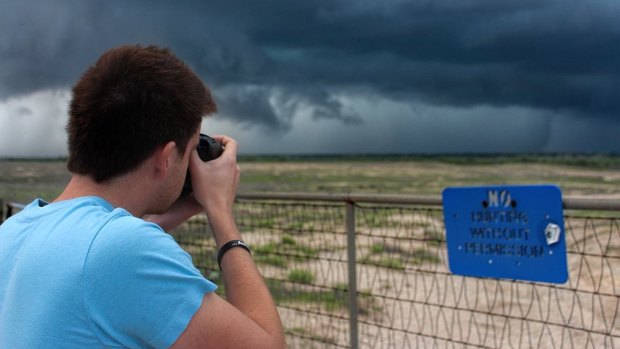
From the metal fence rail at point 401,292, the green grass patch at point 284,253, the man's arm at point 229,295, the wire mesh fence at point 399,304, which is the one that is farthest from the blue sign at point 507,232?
the man's arm at point 229,295

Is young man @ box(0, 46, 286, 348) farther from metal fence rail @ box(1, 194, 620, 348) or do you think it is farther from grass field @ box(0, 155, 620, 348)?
metal fence rail @ box(1, 194, 620, 348)

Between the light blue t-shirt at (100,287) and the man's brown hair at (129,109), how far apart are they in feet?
0.49

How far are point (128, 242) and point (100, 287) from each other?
0.34 ft

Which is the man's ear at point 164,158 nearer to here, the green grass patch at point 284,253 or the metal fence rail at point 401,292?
the metal fence rail at point 401,292

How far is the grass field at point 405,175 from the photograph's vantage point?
5566 centimetres

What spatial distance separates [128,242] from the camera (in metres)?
1.40

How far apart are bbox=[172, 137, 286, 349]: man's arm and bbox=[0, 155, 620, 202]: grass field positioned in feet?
131

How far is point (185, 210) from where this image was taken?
6.81 feet

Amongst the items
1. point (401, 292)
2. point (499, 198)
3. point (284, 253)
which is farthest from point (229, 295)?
point (401, 292)

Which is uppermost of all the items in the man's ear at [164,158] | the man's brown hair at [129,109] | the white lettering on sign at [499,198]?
the man's brown hair at [129,109]

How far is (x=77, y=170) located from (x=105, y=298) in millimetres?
382

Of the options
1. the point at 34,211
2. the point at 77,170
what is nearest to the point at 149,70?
the point at 77,170

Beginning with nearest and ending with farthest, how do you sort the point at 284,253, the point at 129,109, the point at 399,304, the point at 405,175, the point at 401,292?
the point at 129,109 → the point at 284,253 → the point at 399,304 → the point at 401,292 → the point at 405,175

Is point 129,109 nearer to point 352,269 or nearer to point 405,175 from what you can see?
point 352,269
